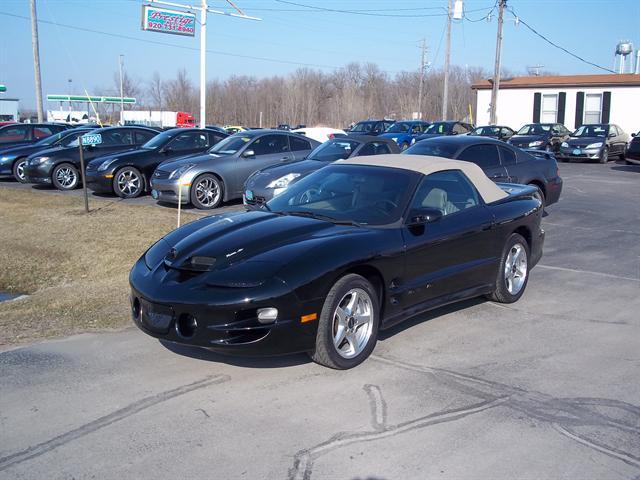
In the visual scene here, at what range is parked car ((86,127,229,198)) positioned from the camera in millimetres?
14383

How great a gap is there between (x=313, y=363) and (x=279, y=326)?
71 centimetres

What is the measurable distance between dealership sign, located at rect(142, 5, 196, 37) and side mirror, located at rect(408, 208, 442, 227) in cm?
2450

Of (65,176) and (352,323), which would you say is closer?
(352,323)

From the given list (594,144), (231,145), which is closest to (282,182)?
(231,145)

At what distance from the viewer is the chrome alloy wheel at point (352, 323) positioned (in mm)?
4727

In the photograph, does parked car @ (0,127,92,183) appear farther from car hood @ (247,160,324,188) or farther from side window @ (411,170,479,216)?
side window @ (411,170,479,216)

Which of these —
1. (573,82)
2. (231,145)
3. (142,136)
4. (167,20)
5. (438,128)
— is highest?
(167,20)

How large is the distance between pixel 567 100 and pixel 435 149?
31686 millimetres

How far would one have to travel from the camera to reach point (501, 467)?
3.44 m

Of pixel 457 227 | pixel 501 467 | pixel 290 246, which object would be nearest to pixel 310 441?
pixel 501 467

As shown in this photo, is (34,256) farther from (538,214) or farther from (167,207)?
(538,214)

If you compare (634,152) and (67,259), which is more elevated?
(634,152)

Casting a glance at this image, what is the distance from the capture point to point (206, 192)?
13.0 meters

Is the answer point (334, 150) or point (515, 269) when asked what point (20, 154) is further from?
point (515, 269)
